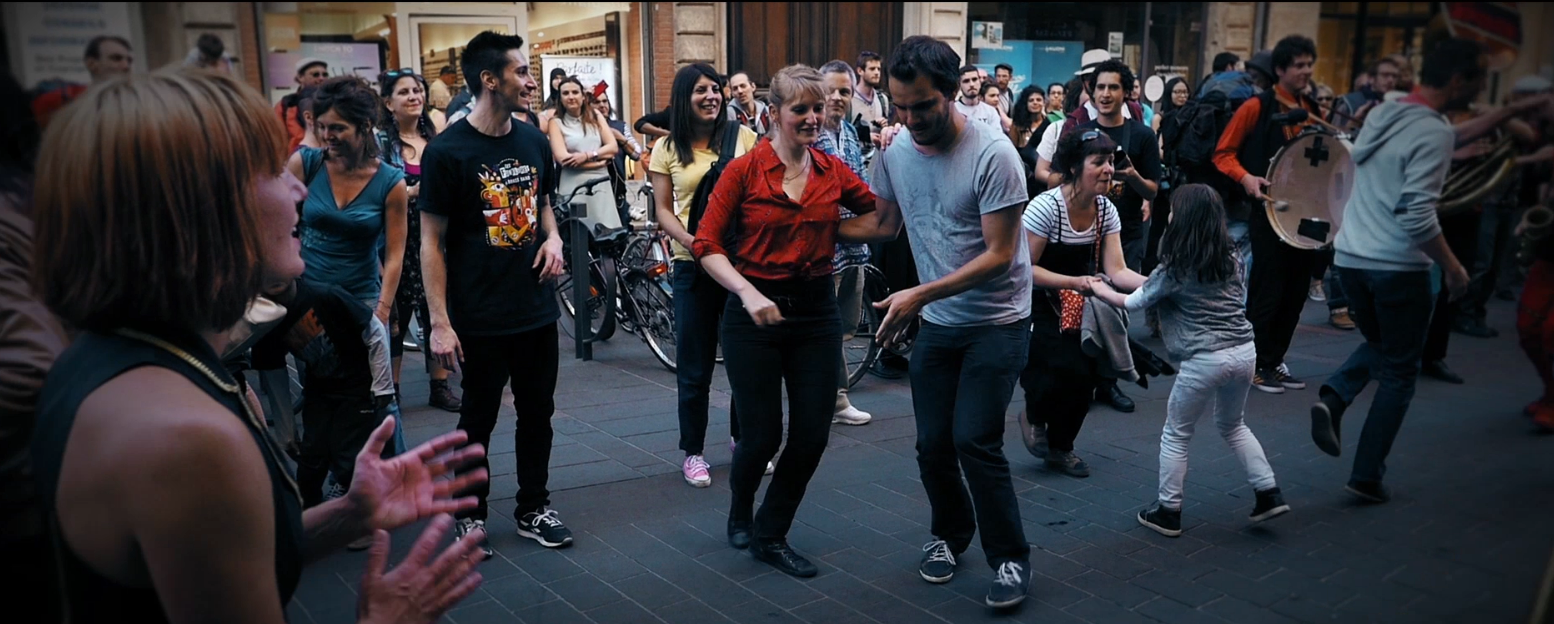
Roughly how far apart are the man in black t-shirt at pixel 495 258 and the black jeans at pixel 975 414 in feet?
4.29

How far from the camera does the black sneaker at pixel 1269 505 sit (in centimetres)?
386

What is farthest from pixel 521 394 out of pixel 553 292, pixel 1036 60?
pixel 1036 60

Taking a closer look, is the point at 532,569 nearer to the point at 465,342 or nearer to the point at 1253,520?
the point at 465,342

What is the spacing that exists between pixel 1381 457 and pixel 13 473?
2.49m

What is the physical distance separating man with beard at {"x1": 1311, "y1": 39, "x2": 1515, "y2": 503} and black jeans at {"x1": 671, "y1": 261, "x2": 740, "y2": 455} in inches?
90.2

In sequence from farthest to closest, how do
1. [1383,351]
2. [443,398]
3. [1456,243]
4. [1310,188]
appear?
[443,398], [1383,351], [1310,188], [1456,243]

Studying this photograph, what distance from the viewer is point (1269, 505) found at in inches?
153

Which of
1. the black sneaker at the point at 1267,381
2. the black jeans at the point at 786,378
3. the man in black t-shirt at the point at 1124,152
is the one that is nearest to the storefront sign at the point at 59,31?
the black jeans at the point at 786,378

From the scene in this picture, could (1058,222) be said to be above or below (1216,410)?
above

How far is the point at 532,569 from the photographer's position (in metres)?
3.72

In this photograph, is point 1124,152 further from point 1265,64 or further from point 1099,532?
point 1265,64

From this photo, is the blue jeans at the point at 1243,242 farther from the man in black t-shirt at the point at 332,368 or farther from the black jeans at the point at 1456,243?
the man in black t-shirt at the point at 332,368

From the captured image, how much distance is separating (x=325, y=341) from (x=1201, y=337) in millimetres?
3071

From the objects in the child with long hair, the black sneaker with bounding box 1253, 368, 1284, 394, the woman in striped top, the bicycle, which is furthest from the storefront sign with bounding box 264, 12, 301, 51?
the bicycle
